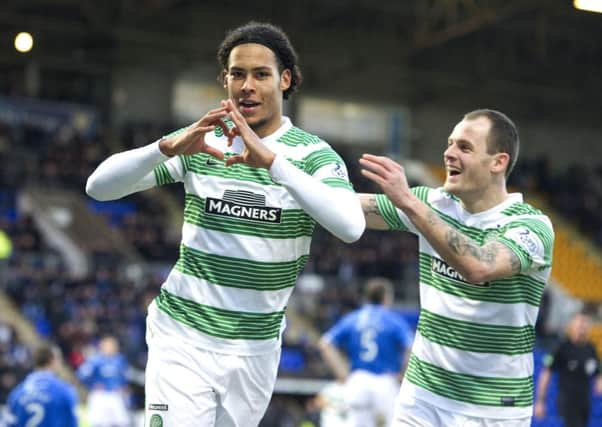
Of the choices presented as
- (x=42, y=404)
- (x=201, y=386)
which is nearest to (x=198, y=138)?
(x=201, y=386)

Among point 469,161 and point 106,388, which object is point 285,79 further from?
point 106,388

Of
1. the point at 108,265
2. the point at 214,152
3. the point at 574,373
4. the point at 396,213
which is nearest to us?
the point at 214,152

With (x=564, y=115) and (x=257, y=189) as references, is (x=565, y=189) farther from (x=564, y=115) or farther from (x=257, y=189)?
(x=257, y=189)

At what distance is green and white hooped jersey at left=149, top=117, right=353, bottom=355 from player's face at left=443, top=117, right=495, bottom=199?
0.78 meters

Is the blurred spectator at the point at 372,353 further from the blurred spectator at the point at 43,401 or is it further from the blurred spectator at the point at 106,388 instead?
the blurred spectator at the point at 106,388

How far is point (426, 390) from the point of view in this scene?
15.9 ft

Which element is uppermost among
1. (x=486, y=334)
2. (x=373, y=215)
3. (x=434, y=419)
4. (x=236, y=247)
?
(x=373, y=215)

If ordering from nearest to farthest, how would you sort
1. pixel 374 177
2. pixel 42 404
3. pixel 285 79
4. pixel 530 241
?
pixel 374 177, pixel 285 79, pixel 530 241, pixel 42 404

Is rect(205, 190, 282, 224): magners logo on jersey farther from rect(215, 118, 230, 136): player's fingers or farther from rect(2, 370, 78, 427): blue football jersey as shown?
rect(2, 370, 78, 427): blue football jersey

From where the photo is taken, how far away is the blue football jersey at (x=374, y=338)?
36.5 ft

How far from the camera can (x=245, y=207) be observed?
421cm

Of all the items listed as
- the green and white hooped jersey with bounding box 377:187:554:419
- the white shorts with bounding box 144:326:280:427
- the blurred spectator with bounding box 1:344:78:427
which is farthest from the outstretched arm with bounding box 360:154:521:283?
the blurred spectator with bounding box 1:344:78:427

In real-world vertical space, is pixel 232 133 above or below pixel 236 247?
above

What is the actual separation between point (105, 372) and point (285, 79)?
1140 centimetres
